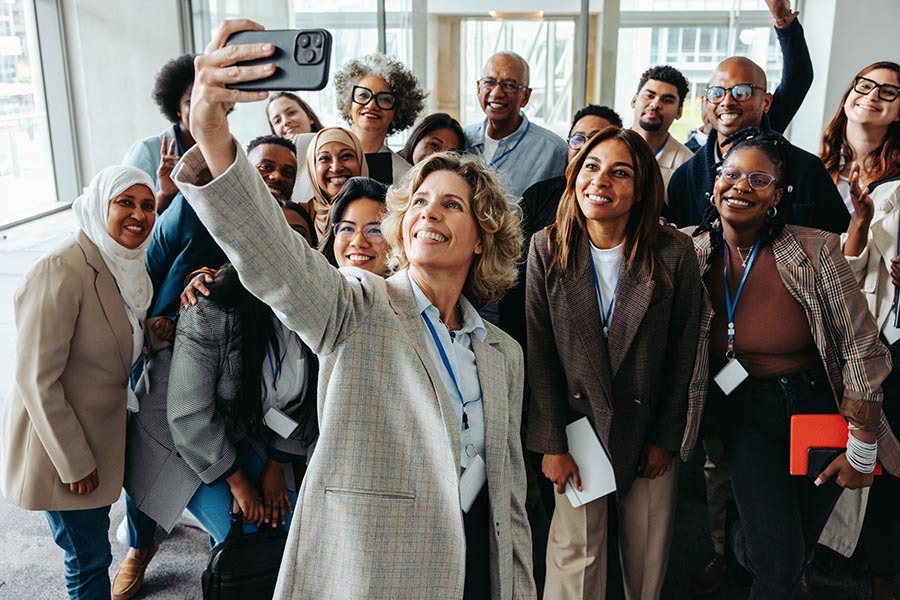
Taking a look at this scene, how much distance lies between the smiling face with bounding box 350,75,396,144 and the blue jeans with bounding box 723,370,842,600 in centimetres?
219

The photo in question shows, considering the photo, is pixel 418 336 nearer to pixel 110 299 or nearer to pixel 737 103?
pixel 110 299

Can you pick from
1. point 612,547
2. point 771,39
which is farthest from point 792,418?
point 771,39

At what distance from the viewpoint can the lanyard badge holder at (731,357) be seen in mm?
2342

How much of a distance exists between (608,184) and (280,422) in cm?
124

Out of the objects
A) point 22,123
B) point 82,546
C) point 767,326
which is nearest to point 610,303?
point 767,326

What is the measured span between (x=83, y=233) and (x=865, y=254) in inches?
112

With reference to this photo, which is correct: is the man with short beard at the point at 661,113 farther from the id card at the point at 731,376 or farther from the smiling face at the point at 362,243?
the smiling face at the point at 362,243

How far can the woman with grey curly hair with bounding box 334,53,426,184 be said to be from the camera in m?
3.60

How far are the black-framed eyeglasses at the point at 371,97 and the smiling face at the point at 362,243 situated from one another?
1453 millimetres

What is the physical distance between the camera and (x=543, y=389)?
2.47 meters

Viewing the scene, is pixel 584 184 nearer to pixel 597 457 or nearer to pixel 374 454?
pixel 597 457

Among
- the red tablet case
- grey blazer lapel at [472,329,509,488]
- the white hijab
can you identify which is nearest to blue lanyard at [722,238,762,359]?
the red tablet case

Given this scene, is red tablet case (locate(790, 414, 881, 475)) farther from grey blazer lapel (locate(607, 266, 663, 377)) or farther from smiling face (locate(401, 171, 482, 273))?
smiling face (locate(401, 171, 482, 273))

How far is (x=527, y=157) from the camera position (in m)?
3.71
